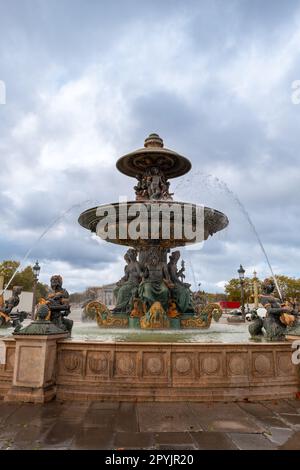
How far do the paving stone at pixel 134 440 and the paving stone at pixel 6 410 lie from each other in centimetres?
195

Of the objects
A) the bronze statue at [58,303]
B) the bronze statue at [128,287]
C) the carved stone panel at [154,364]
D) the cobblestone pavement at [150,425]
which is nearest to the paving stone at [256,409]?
the cobblestone pavement at [150,425]

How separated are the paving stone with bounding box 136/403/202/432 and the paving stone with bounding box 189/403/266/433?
0.14 metres

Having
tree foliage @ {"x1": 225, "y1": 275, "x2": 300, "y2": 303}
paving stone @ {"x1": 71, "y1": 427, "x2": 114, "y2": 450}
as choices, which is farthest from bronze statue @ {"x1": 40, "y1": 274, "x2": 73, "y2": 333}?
tree foliage @ {"x1": 225, "y1": 275, "x2": 300, "y2": 303}

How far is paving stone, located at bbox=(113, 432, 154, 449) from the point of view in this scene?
437 cm

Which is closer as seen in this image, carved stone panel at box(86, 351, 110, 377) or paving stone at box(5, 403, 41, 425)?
paving stone at box(5, 403, 41, 425)

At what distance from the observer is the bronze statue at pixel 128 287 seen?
45.1 feet

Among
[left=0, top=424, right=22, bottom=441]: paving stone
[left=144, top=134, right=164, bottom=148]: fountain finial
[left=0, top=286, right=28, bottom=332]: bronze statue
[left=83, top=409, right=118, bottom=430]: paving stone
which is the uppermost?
[left=144, top=134, right=164, bottom=148]: fountain finial

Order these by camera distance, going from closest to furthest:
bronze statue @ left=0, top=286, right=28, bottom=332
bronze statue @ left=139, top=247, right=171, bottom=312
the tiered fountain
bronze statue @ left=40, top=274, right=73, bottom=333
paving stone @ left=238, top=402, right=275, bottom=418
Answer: paving stone @ left=238, top=402, right=275, bottom=418 < bronze statue @ left=40, top=274, right=73, bottom=333 < bronze statue @ left=0, top=286, right=28, bottom=332 < the tiered fountain < bronze statue @ left=139, top=247, right=171, bottom=312

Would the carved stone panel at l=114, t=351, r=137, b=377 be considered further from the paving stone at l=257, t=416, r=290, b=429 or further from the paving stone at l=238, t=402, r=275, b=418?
the paving stone at l=257, t=416, r=290, b=429

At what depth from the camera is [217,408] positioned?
6.09 meters
